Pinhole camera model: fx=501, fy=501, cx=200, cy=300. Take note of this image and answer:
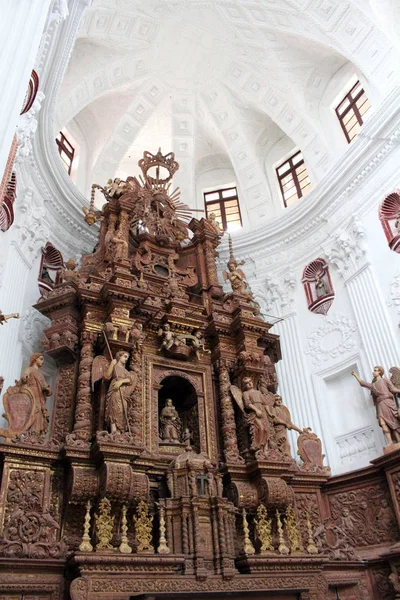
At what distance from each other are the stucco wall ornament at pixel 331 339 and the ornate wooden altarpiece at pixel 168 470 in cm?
156

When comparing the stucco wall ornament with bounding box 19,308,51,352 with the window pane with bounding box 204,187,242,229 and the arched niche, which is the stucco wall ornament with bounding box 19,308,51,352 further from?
the window pane with bounding box 204,187,242,229

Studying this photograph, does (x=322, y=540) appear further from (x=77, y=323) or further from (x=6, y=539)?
(x=77, y=323)

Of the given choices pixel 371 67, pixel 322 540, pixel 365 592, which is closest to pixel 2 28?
pixel 322 540

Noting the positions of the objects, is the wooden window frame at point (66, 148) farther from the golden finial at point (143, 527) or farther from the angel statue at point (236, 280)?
the golden finial at point (143, 527)

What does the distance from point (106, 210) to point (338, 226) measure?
6601 millimetres

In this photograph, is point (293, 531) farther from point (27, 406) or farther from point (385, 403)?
point (27, 406)

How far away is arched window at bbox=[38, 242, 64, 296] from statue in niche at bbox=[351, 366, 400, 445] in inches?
314

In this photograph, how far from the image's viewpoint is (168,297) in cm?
1223

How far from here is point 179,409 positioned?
11.9 meters

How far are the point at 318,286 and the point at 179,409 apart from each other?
5.76 m

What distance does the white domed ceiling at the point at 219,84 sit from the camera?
602 inches

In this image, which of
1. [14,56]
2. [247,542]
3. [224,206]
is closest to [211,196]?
[224,206]

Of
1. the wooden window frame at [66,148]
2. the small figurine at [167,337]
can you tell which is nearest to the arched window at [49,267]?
the small figurine at [167,337]

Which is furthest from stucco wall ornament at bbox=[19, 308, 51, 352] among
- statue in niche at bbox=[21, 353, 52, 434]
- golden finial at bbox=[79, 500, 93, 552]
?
golden finial at bbox=[79, 500, 93, 552]
